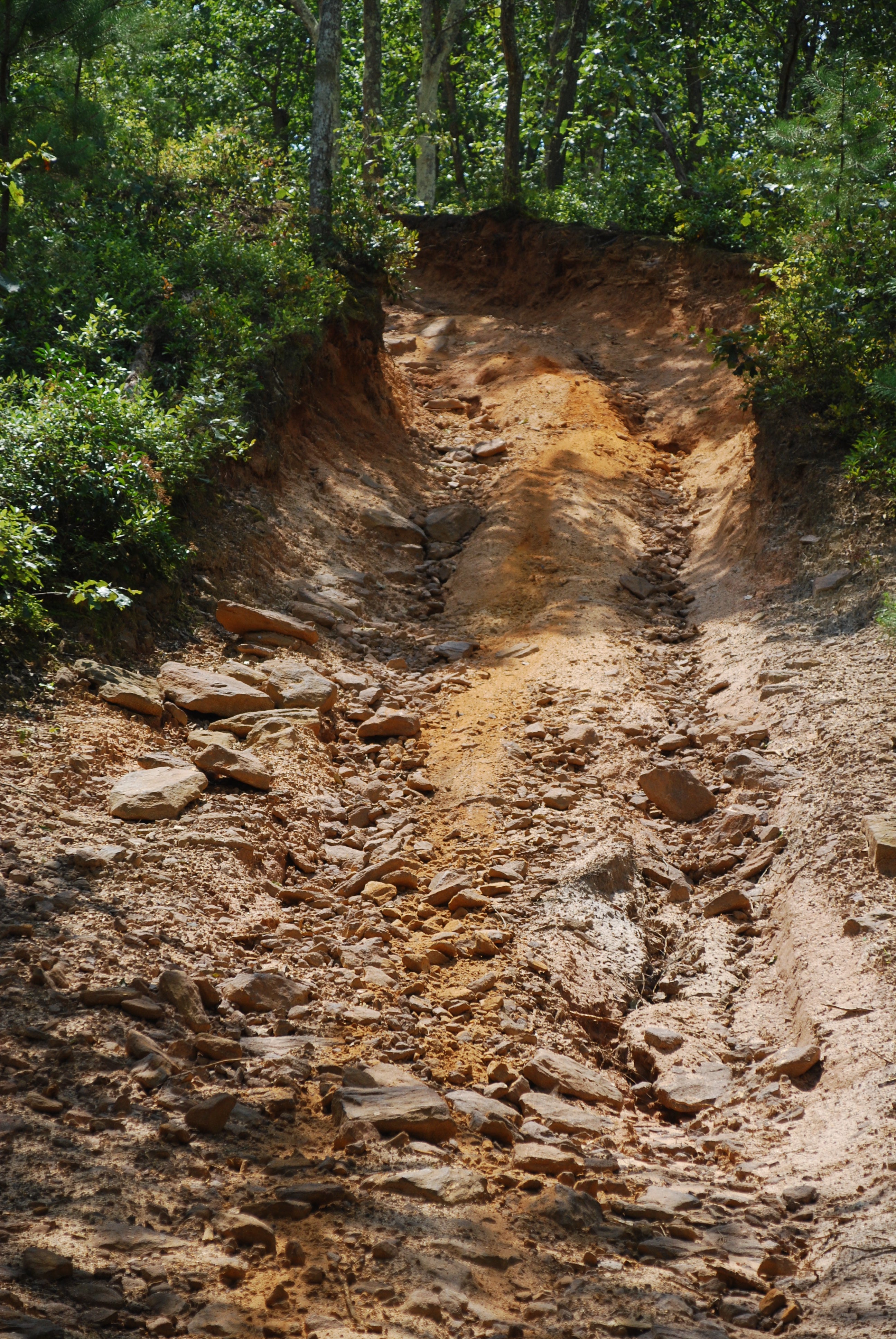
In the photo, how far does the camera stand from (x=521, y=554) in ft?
26.7

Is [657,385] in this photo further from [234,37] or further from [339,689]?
[234,37]

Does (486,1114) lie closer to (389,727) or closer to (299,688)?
(389,727)

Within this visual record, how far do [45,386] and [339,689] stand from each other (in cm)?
236

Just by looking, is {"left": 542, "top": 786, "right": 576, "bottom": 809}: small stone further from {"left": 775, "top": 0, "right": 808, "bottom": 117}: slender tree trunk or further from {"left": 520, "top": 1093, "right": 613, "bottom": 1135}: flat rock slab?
{"left": 775, "top": 0, "right": 808, "bottom": 117}: slender tree trunk

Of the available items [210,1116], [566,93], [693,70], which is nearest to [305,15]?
[566,93]

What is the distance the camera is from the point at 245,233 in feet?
31.7

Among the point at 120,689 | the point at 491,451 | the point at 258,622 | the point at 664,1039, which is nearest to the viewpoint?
the point at 664,1039

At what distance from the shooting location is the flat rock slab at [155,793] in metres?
4.33

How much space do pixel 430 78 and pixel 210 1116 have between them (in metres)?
16.7

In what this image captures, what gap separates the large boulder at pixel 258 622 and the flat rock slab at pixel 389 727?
806 mm

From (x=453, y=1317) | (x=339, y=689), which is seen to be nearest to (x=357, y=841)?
(x=339, y=689)

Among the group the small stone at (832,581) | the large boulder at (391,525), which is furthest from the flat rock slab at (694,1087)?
the large boulder at (391,525)

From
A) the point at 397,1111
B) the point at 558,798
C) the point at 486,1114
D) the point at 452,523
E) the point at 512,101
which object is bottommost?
the point at 486,1114

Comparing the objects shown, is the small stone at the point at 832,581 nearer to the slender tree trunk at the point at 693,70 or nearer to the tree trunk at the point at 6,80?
the tree trunk at the point at 6,80
